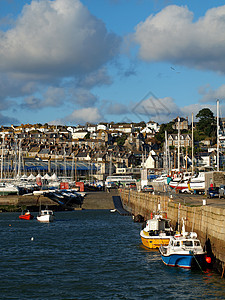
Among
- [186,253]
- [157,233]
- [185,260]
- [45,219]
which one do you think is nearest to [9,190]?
[45,219]

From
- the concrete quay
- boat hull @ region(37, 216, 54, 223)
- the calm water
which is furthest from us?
the concrete quay

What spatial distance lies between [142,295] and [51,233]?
79.1ft

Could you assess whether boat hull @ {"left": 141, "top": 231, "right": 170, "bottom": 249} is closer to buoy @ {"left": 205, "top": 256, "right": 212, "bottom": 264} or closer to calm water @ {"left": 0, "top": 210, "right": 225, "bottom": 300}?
calm water @ {"left": 0, "top": 210, "right": 225, "bottom": 300}

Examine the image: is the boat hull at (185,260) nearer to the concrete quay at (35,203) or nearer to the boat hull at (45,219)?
the boat hull at (45,219)

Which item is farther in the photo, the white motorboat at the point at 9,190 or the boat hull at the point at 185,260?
the white motorboat at the point at 9,190

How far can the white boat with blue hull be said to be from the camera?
25609 millimetres

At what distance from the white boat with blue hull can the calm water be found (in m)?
0.42

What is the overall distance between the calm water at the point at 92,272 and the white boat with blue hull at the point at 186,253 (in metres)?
0.42

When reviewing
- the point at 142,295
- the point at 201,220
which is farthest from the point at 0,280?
the point at 201,220

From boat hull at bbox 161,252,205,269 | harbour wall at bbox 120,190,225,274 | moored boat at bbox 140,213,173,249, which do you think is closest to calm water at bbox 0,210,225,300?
boat hull at bbox 161,252,205,269

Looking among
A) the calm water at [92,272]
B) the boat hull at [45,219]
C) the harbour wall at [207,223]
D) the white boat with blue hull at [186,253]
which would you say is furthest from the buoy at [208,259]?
the boat hull at [45,219]

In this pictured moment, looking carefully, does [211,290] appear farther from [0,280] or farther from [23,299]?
[0,280]

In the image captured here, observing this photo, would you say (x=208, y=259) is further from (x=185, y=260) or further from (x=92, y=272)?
(x=92, y=272)

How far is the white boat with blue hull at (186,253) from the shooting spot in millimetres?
25609
